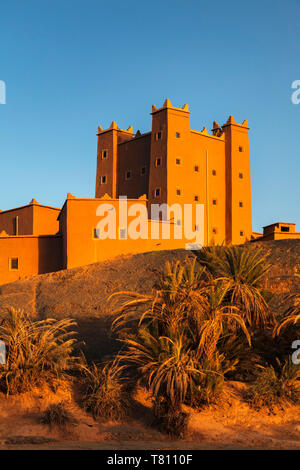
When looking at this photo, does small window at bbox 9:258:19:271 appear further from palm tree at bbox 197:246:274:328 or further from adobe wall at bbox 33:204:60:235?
palm tree at bbox 197:246:274:328

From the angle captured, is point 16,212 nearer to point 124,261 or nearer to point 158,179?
point 158,179

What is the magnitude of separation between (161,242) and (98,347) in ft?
69.1

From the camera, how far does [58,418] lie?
12.1 m

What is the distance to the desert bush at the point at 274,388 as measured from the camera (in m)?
13.5

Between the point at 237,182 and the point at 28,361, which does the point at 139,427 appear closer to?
the point at 28,361

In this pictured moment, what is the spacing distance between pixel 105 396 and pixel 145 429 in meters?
1.22

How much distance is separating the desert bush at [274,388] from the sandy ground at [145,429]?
251 millimetres

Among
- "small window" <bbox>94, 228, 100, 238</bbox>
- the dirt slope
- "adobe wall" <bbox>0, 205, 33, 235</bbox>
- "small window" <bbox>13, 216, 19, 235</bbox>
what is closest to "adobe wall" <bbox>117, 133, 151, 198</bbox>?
"adobe wall" <bbox>0, 205, 33, 235</bbox>

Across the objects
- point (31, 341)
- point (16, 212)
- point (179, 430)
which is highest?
point (16, 212)

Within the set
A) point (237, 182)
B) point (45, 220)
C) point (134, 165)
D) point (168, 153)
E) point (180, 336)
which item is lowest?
point (180, 336)

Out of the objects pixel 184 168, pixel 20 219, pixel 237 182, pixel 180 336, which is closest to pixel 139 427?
pixel 180 336
